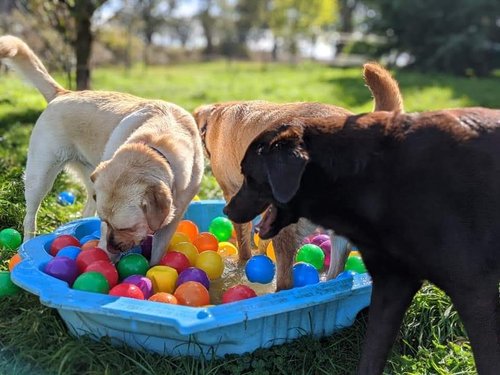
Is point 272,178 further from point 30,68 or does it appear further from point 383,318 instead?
point 30,68

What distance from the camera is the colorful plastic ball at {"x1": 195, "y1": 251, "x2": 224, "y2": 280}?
14.6 feet

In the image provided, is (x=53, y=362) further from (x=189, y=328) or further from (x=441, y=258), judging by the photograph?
(x=441, y=258)

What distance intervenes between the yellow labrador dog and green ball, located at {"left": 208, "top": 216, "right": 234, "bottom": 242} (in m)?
1.11

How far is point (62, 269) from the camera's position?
3.80 meters

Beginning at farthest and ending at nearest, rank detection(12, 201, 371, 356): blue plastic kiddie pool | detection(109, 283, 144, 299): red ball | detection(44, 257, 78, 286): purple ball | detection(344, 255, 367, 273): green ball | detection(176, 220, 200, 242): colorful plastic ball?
detection(176, 220, 200, 242): colorful plastic ball → detection(344, 255, 367, 273): green ball → detection(44, 257, 78, 286): purple ball → detection(109, 283, 144, 299): red ball → detection(12, 201, 371, 356): blue plastic kiddie pool

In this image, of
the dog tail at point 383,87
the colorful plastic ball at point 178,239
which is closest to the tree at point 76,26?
the colorful plastic ball at point 178,239

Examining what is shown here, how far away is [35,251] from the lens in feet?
13.2

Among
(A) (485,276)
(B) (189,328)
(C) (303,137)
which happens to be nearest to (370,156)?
(C) (303,137)

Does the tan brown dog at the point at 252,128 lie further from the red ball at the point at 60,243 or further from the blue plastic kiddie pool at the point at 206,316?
the red ball at the point at 60,243

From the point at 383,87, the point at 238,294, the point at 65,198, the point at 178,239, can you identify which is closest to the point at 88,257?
the point at 178,239

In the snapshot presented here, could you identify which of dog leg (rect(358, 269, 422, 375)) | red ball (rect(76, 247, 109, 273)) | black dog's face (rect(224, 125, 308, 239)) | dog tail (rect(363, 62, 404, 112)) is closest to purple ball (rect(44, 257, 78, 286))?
red ball (rect(76, 247, 109, 273))

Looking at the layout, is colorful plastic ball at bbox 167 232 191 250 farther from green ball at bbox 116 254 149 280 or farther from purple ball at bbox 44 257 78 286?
purple ball at bbox 44 257 78 286

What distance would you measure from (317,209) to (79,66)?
813 cm

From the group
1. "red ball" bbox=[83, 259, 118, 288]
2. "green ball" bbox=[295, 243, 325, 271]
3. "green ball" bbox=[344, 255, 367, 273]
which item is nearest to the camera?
"red ball" bbox=[83, 259, 118, 288]
